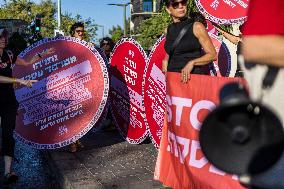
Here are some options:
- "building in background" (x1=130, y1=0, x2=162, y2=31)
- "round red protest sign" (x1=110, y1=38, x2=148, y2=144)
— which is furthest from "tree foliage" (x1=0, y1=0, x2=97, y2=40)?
"round red protest sign" (x1=110, y1=38, x2=148, y2=144)

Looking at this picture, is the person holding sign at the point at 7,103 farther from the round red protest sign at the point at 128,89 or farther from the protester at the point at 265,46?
the protester at the point at 265,46

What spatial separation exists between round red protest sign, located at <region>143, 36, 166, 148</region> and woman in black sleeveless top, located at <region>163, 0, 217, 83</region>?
79cm

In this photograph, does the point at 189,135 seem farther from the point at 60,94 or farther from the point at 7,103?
the point at 60,94

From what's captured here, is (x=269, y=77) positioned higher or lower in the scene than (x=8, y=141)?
higher

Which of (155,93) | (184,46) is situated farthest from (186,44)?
(155,93)

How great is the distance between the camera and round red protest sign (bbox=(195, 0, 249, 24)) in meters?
6.24

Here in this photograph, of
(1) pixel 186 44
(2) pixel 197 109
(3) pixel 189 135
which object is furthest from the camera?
(1) pixel 186 44

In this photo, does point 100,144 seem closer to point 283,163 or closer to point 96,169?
point 96,169

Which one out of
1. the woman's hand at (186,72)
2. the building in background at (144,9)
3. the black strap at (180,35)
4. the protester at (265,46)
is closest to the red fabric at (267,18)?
the protester at (265,46)

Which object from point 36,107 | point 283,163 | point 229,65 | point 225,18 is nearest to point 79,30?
point 36,107

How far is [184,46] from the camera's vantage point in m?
4.23

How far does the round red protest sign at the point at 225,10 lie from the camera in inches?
246

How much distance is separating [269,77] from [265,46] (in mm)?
105

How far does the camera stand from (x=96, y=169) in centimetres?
522
